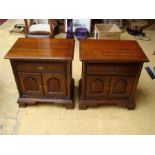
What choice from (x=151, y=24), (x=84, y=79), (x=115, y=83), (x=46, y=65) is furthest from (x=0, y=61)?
(x=151, y=24)

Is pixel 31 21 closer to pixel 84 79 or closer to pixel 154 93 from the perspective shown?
pixel 84 79

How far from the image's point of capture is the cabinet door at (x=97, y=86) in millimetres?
1537

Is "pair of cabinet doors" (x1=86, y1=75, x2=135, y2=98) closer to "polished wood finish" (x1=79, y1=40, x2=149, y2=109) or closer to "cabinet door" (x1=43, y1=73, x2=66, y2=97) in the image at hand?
"polished wood finish" (x1=79, y1=40, x2=149, y2=109)

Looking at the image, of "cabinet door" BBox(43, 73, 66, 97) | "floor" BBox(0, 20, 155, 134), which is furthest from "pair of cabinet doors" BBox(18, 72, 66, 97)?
"floor" BBox(0, 20, 155, 134)

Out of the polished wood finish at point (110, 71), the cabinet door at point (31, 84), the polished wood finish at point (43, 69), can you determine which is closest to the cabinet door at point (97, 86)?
the polished wood finish at point (110, 71)

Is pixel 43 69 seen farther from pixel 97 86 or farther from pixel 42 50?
pixel 97 86

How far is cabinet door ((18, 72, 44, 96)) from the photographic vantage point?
5.07 feet

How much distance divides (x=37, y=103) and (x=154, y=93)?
126cm

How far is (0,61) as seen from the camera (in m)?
2.47

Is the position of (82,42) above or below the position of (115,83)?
above

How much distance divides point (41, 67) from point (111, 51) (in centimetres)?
61

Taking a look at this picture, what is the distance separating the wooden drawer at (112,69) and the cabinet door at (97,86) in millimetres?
56

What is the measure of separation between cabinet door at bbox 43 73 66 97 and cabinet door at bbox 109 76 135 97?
1.44 ft

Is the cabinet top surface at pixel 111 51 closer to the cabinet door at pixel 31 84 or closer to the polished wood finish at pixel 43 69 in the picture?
the polished wood finish at pixel 43 69
